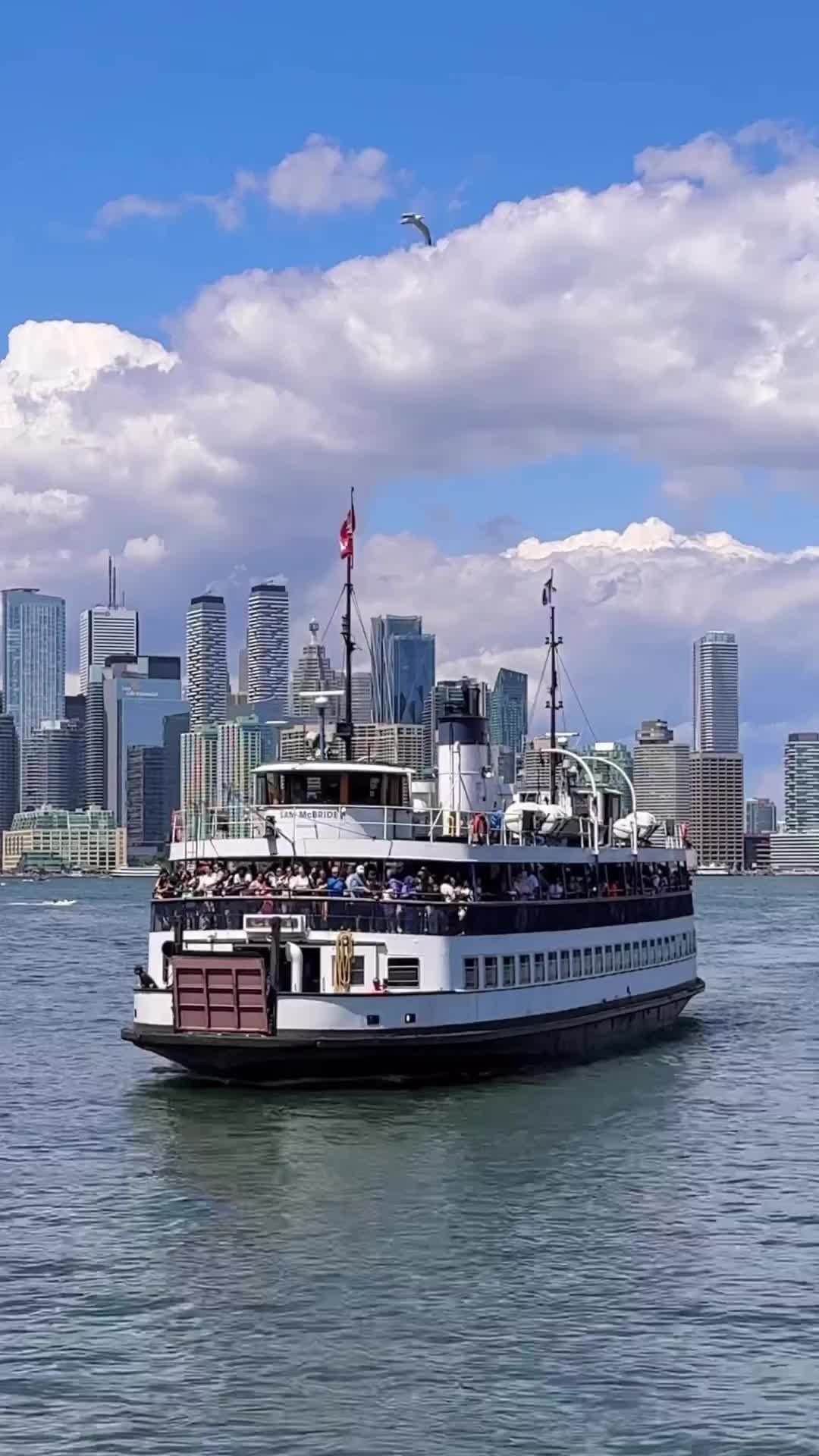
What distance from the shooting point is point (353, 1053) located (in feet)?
136

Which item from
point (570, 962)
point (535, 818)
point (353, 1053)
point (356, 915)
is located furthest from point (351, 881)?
point (535, 818)

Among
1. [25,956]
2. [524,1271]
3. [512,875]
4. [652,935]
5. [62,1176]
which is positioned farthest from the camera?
[25,956]

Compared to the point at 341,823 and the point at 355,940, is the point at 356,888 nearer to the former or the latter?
the point at 355,940

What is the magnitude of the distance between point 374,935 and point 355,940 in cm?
47

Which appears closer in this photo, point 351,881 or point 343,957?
point 343,957

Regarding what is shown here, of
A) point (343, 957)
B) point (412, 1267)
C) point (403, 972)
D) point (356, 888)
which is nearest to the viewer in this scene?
point (412, 1267)

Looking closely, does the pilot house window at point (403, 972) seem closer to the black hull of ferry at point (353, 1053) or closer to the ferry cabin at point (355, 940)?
the ferry cabin at point (355, 940)

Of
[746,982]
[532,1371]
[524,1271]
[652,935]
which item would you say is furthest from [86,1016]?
[532,1371]

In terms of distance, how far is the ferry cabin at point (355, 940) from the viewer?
4141cm

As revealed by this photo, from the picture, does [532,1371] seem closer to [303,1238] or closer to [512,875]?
[303,1238]

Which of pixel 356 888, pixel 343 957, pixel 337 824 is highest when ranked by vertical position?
pixel 337 824

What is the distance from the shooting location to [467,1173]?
34906mm

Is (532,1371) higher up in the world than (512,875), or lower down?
lower down

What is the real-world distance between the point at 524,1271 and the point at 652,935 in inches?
1279
